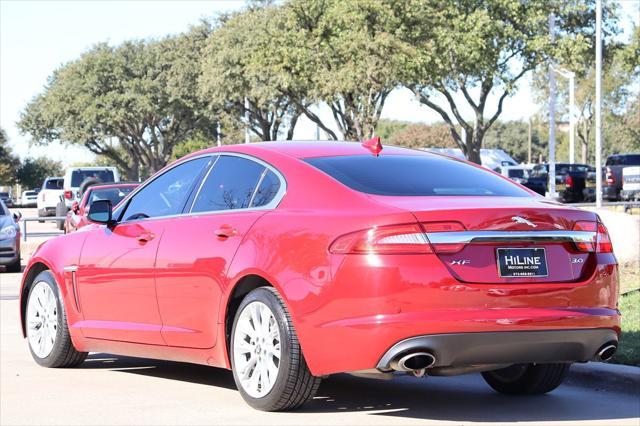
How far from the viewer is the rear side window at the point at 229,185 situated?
7.68m

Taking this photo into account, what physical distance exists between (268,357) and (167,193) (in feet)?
6.07

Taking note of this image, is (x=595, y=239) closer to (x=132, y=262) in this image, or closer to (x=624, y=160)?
(x=132, y=262)

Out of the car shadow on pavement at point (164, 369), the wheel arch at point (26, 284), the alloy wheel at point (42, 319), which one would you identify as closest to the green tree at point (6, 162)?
the wheel arch at point (26, 284)

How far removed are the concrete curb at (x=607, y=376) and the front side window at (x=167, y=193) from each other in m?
2.99

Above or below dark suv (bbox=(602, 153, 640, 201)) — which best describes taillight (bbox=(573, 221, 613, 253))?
above

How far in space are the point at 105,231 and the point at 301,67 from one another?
38730 mm

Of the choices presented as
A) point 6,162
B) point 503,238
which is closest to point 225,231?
point 503,238

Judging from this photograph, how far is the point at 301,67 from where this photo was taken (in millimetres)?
47156

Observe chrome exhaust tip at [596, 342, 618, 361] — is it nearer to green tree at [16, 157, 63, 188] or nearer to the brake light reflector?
the brake light reflector

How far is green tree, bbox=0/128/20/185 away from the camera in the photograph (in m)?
110

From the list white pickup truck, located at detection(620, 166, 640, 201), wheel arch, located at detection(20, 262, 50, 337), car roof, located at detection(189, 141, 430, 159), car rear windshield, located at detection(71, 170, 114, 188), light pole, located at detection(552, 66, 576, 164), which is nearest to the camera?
car roof, located at detection(189, 141, 430, 159)

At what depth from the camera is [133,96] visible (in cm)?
7231

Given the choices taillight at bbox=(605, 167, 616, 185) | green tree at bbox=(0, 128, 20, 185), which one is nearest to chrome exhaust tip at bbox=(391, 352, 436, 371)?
taillight at bbox=(605, 167, 616, 185)

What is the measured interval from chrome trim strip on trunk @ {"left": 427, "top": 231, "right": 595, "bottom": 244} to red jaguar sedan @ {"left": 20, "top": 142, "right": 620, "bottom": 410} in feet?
0.03
